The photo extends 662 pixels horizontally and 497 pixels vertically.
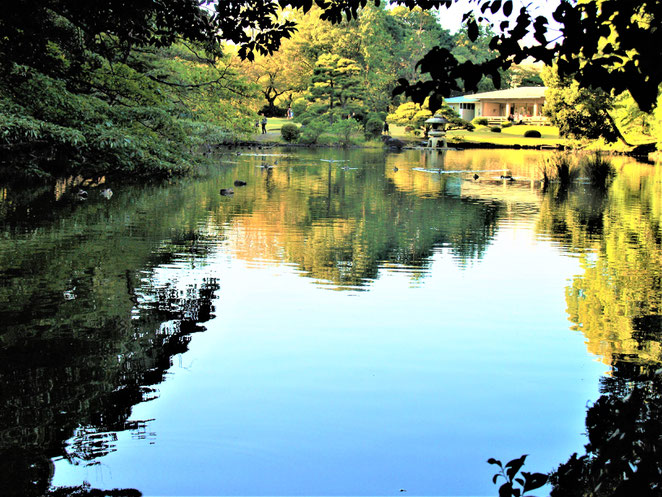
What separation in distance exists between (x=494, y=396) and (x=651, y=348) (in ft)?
7.32

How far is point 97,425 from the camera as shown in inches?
206

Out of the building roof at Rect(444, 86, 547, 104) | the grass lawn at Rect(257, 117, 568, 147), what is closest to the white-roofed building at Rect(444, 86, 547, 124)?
the building roof at Rect(444, 86, 547, 104)

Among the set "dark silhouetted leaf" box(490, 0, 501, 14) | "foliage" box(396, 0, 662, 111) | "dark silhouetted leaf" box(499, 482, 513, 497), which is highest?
"dark silhouetted leaf" box(490, 0, 501, 14)

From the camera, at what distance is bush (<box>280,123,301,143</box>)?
57.3 meters

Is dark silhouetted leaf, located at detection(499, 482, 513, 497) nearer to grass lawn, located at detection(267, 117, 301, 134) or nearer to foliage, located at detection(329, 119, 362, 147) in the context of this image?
foliage, located at detection(329, 119, 362, 147)

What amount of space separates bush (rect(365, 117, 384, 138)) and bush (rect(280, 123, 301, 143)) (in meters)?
5.87

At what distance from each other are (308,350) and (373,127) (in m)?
53.8

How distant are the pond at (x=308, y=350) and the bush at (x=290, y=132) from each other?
1639 inches

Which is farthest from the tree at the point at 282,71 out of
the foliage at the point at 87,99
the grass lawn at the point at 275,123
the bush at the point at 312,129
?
the foliage at the point at 87,99

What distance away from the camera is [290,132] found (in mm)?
57688

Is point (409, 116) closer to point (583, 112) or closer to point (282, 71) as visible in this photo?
point (282, 71)

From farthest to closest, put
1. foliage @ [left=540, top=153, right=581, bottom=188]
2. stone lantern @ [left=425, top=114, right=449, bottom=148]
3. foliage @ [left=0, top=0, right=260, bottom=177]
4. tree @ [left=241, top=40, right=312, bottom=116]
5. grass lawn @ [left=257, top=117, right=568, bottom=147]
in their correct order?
tree @ [left=241, top=40, right=312, bottom=116], grass lawn @ [left=257, top=117, right=568, bottom=147], stone lantern @ [left=425, top=114, right=449, bottom=148], foliage @ [left=540, top=153, right=581, bottom=188], foliage @ [left=0, top=0, right=260, bottom=177]

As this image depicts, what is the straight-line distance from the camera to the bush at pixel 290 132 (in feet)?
188

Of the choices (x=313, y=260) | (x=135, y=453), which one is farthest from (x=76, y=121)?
(x=135, y=453)
